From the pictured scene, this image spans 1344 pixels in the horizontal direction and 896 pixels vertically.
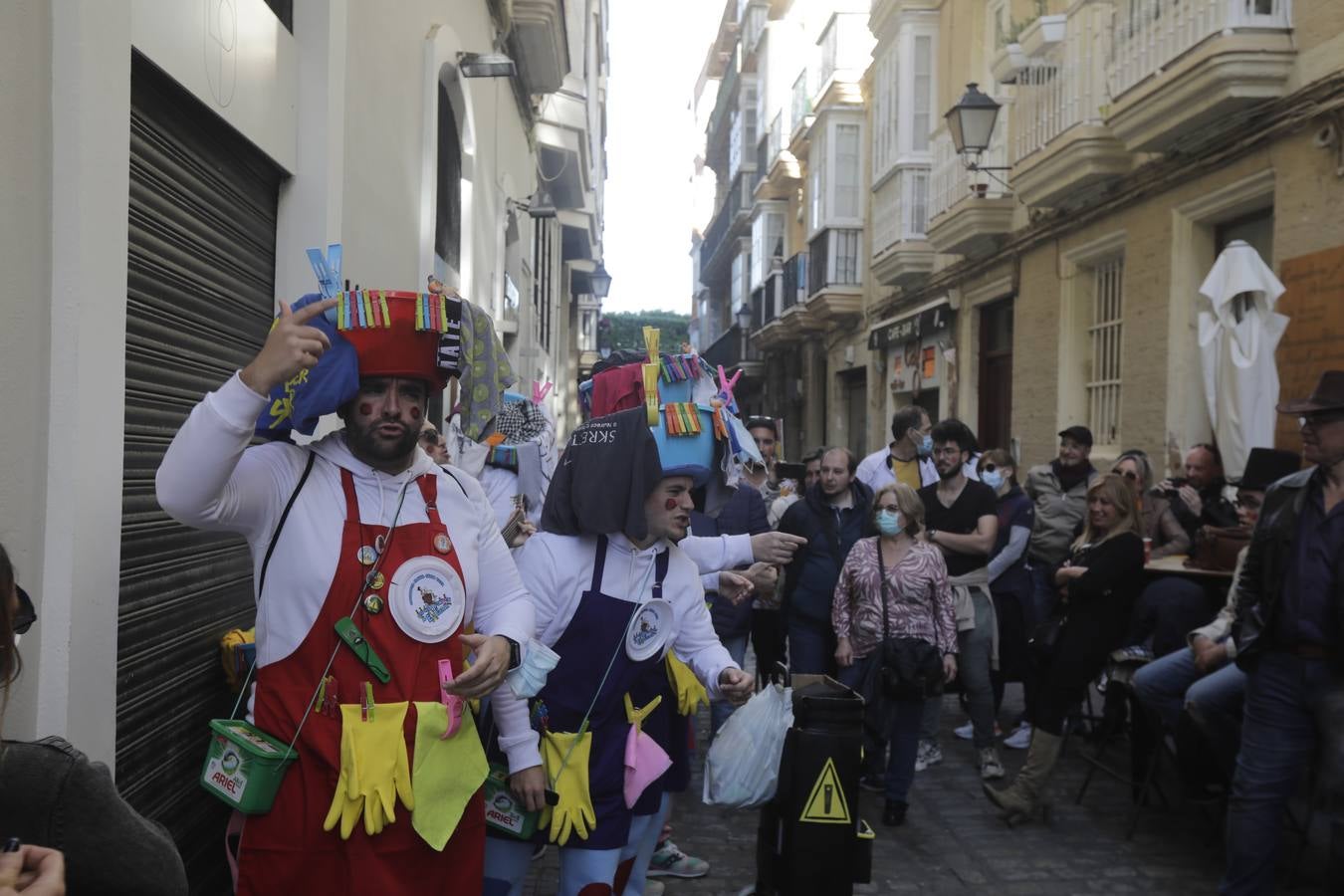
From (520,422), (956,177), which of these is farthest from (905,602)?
(956,177)

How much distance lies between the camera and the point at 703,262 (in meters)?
51.1

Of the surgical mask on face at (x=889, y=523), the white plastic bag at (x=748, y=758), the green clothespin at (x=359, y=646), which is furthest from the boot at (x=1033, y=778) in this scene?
the green clothespin at (x=359, y=646)

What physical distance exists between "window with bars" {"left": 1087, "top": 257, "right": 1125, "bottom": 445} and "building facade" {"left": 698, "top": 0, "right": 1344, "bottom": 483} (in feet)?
0.10

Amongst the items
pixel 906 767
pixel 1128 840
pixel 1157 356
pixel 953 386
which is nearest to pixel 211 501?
pixel 906 767

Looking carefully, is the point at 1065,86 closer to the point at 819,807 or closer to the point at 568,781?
the point at 819,807

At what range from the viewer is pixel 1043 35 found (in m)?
11.9

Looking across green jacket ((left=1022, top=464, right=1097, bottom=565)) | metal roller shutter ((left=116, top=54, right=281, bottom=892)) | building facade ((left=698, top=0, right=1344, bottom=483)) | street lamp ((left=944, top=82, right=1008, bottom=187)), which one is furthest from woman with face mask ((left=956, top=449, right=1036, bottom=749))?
street lamp ((left=944, top=82, right=1008, bottom=187))

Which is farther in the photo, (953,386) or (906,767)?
(953,386)

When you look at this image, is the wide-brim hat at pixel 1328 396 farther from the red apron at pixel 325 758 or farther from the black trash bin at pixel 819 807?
the red apron at pixel 325 758

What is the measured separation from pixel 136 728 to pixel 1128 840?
15.1 feet

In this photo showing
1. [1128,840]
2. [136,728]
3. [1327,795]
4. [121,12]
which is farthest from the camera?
[1128,840]

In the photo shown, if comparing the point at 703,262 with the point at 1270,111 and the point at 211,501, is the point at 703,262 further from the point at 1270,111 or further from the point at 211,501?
the point at 211,501

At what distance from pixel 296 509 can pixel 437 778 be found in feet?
2.26

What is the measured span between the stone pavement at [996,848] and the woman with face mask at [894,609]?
0.37 m
